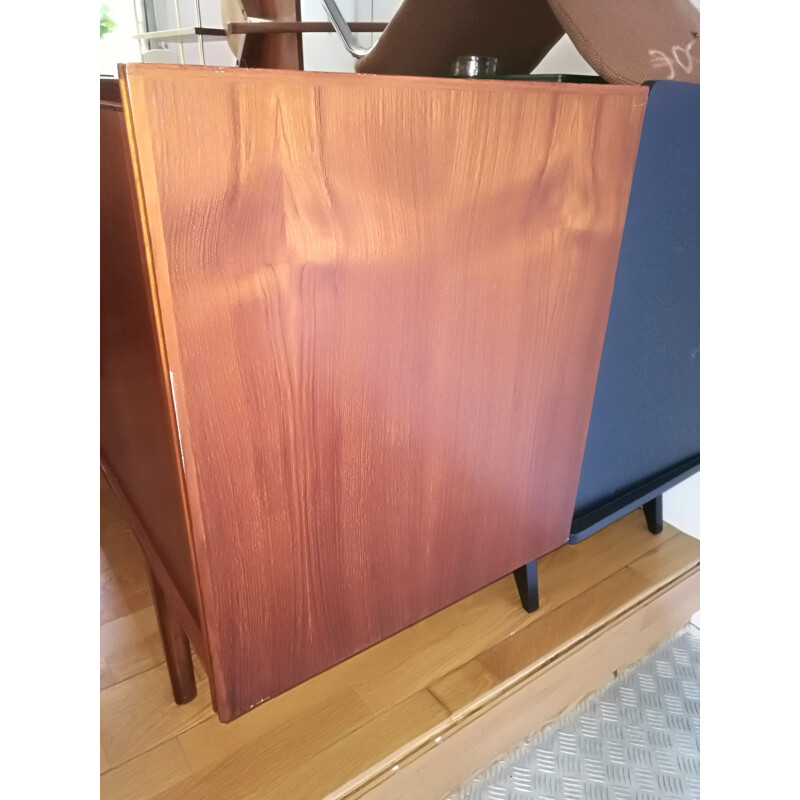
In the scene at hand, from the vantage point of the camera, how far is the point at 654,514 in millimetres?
1340

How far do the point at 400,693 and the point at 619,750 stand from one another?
387 mm

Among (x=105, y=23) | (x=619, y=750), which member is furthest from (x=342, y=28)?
(x=105, y=23)

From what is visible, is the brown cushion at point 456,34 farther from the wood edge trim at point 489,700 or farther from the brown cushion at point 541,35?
the wood edge trim at point 489,700

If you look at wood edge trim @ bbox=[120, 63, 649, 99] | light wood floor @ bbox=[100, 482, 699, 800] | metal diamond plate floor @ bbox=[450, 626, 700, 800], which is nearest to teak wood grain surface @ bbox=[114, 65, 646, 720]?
wood edge trim @ bbox=[120, 63, 649, 99]

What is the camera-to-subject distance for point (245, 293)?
0.54 meters

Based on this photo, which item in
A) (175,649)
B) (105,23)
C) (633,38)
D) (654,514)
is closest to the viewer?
(633,38)

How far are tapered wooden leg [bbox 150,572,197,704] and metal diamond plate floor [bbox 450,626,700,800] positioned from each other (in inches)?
17.5

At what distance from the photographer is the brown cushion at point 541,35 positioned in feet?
2.46

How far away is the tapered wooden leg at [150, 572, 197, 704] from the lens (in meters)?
0.91

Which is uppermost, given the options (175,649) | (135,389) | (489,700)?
(135,389)

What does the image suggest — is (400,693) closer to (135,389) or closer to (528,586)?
(528,586)

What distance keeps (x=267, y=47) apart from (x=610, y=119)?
2.28 ft

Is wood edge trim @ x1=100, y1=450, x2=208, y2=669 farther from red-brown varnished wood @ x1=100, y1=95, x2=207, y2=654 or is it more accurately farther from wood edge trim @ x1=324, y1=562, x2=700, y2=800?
wood edge trim @ x1=324, y1=562, x2=700, y2=800
